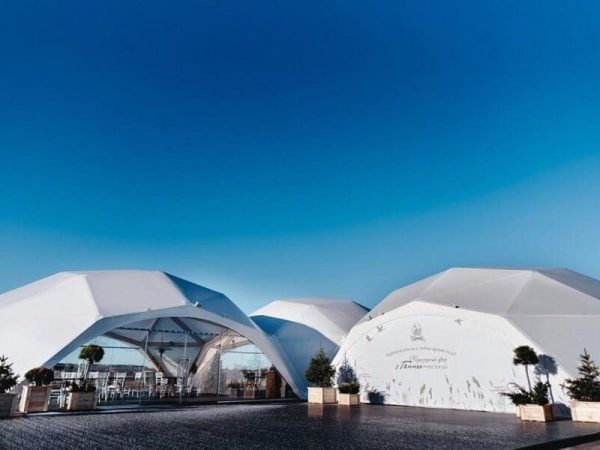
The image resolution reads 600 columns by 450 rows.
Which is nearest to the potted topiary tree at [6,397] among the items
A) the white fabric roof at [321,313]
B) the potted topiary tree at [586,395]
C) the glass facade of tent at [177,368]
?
the glass facade of tent at [177,368]

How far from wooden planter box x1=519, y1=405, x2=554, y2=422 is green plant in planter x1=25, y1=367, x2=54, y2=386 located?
12999 millimetres

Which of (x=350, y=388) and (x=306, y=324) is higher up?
(x=306, y=324)

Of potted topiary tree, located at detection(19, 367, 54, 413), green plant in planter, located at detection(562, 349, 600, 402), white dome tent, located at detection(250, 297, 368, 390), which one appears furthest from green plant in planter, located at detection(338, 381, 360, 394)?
potted topiary tree, located at detection(19, 367, 54, 413)

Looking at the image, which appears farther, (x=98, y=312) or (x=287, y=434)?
(x=98, y=312)

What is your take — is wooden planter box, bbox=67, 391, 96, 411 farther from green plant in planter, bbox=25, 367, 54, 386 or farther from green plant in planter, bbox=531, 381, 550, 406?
green plant in planter, bbox=531, 381, 550, 406

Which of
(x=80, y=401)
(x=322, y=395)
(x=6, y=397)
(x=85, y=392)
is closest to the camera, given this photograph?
(x=6, y=397)

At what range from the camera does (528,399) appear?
1074cm

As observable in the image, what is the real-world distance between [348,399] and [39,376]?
10.3m

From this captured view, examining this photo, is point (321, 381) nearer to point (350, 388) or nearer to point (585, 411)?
point (350, 388)

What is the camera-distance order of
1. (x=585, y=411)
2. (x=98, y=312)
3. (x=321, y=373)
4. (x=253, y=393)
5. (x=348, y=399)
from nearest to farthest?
(x=585, y=411)
(x=98, y=312)
(x=348, y=399)
(x=321, y=373)
(x=253, y=393)

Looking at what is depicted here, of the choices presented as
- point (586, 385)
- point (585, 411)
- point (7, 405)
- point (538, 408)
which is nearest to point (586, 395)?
point (586, 385)

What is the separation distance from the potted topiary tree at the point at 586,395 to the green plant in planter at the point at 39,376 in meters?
14.0

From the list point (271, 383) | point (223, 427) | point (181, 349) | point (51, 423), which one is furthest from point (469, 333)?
point (181, 349)

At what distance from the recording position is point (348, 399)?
15.7 metres
